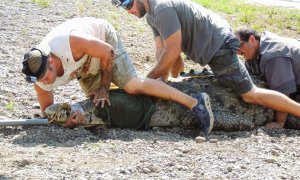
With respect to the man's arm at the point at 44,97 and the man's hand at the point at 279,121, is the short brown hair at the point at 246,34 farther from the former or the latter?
the man's arm at the point at 44,97

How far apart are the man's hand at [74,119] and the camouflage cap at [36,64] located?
74 centimetres

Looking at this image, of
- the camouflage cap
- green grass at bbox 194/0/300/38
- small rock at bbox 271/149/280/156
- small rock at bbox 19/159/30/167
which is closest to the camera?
small rock at bbox 19/159/30/167

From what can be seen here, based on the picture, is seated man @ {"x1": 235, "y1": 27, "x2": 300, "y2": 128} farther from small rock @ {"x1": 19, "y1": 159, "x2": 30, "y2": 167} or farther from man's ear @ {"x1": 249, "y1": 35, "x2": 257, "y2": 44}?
small rock @ {"x1": 19, "y1": 159, "x2": 30, "y2": 167}

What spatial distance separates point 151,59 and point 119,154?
4010mm

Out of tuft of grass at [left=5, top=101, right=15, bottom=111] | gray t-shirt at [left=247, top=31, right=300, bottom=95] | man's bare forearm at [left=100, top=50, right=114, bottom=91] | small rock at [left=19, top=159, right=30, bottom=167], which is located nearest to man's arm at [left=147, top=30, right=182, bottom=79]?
man's bare forearm at [left=100, top=50, right=114, bottom=91]

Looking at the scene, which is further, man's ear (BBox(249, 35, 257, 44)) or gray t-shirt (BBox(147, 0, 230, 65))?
man's ear (BBox(249, 35, 257, 44))

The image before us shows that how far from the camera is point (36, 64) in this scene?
544cm

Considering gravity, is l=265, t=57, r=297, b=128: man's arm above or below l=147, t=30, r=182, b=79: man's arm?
below

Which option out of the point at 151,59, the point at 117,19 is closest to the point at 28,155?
the point at 151,59

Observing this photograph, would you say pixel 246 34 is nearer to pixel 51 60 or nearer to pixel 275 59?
pixel 275 59

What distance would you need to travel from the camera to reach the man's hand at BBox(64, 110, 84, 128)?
6141 millimetres

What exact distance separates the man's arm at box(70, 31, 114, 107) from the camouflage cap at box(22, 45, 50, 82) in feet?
1.09

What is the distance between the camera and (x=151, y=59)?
9.23m

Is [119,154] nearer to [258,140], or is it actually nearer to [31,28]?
[258,140]
